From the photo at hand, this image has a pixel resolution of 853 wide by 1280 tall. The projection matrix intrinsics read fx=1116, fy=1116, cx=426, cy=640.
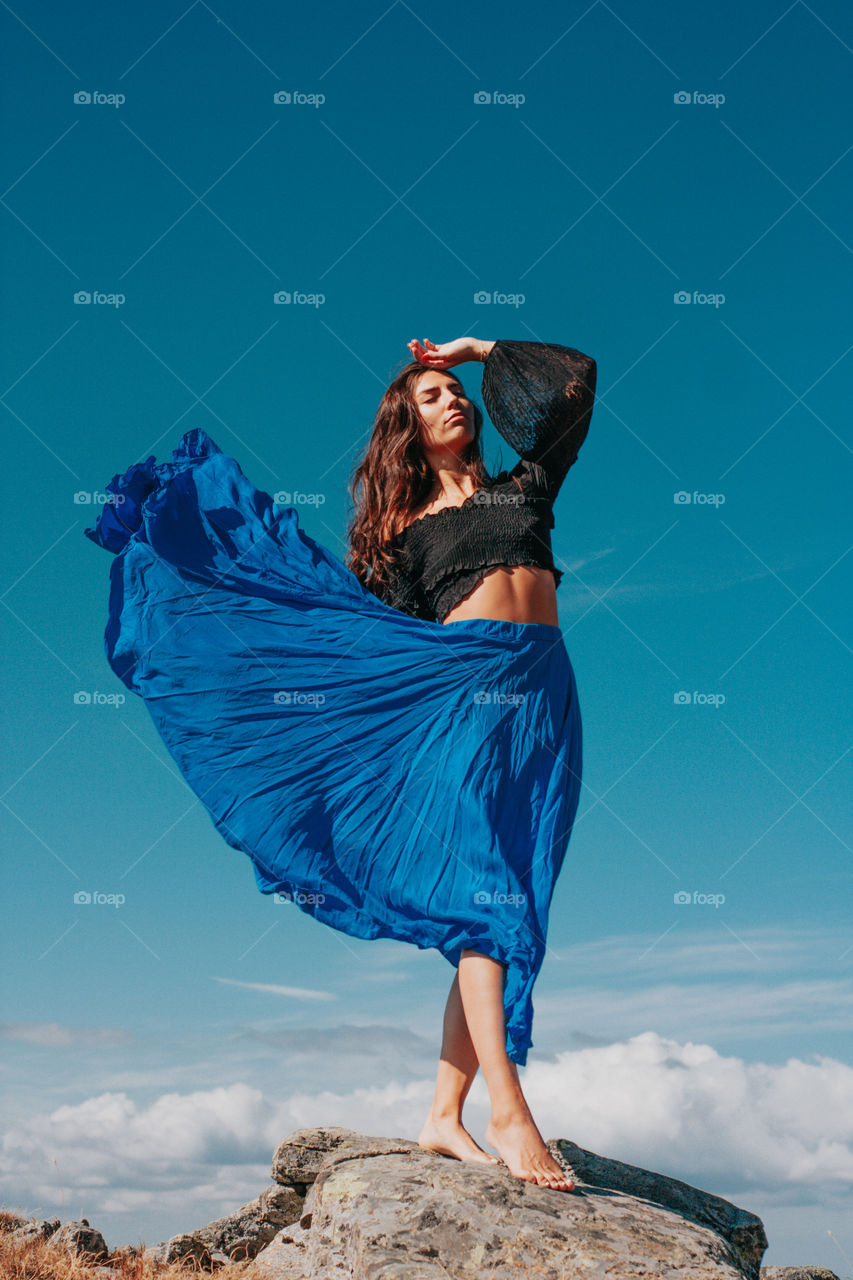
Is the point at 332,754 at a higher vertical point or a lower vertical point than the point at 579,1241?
higher

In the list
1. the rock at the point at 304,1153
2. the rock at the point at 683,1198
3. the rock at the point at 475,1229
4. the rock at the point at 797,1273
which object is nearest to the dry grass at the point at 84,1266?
the rock at the point at 304,1153

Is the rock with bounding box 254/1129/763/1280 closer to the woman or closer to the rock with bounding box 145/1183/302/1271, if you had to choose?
the woman

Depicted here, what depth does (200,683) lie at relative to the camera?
5.14 m

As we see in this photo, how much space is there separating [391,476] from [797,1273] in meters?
5.87

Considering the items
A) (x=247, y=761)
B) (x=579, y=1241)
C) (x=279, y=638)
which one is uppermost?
(x=279, y=638)

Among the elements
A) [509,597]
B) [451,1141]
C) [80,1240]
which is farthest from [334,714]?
[80,1240]

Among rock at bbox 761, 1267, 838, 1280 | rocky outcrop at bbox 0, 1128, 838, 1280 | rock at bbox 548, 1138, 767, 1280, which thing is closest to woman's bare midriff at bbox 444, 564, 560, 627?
rocky outcrop at bbox 0, 1128, 838, 1280

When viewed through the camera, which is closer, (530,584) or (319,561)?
(530,584)

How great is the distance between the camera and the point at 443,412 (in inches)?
215

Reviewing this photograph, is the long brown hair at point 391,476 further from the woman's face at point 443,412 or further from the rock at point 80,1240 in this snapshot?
the rock at point 80,1240

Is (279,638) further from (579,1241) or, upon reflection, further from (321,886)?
(579,1241)

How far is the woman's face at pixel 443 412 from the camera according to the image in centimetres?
546

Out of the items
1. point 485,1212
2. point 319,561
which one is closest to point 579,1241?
point 485,1212

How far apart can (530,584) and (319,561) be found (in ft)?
3.52
